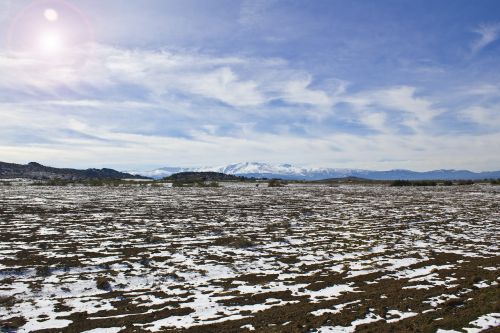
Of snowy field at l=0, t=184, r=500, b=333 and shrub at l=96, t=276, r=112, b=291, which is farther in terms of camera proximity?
shrub at l=96, t=276, r=112, b=291

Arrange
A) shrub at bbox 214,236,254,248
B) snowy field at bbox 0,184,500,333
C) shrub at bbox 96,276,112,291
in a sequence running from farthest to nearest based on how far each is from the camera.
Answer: shrub at bbox 214,236,254,248, shrub at bbox 96,276,112,291, snowy field at bbox 0,184,500,333

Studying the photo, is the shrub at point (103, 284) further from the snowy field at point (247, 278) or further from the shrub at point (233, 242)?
the shrub at point (233, 242)

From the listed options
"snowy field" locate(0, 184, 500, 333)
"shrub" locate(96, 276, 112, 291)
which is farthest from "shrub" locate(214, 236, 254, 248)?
"shrub" locate(96, 276, 112, 291)

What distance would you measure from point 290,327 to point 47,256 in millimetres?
10846

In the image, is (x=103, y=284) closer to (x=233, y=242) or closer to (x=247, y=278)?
(x=247, y=278)

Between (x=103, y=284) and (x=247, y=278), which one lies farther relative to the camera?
(x=247, y=278)

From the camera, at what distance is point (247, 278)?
12.7m

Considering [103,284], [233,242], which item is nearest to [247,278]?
[103,284]

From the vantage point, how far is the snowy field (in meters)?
8.93

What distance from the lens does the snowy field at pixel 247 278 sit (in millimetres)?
8930

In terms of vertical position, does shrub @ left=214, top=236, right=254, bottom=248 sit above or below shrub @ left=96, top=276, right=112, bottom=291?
above

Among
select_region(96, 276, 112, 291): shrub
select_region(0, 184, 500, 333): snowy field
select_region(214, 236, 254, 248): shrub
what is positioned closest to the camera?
select_region(0, 184, 500, 333): snowy field

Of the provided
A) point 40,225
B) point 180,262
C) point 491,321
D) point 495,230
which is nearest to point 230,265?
point 180,262

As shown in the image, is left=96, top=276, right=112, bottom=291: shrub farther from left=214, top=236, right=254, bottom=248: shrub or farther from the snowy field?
left=214, top=236, right=254, bottom=248: shrub
